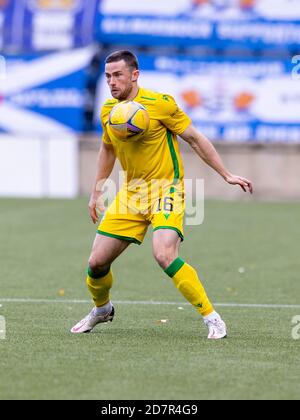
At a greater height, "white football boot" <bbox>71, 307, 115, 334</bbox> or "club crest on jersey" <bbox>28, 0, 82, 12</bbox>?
"club crest on jersey" <bbox>28, 0, 82, 12</bbox>

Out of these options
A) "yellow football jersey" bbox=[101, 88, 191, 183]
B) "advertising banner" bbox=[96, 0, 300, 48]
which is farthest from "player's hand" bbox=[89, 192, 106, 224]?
"advertising banner" bbox=[96, 0, 300, 48]

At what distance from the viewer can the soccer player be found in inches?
304

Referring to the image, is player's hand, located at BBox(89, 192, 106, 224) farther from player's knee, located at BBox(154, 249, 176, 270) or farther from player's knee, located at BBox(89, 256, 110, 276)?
player's knee, located at BBox(154, 249, 176, 270)

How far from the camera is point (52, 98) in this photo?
25516 mm

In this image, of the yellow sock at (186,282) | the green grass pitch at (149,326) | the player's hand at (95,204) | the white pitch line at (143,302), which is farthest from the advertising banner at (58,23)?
the yellow sock at (186,282)

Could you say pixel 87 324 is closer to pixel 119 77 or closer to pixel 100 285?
pixel 100 285

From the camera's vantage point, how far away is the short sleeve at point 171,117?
7840mm

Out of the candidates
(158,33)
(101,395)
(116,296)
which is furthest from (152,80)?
(101,395)

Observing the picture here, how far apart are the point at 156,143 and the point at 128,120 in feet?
1.46

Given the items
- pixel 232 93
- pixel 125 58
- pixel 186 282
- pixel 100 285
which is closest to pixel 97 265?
pixel 100 285

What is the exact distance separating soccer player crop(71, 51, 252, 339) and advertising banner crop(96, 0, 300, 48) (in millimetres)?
17769

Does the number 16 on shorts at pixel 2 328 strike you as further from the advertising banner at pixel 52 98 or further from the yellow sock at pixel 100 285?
the advertising banner at pixel 52 98

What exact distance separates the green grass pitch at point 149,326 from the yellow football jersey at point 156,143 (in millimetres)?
1283
